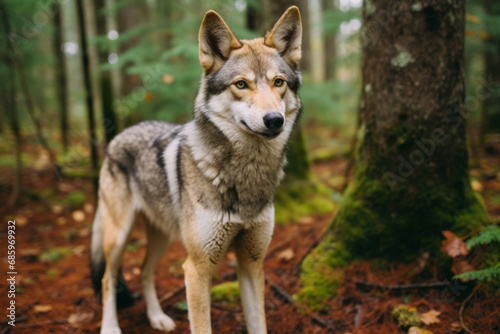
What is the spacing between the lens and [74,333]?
309 centimetres

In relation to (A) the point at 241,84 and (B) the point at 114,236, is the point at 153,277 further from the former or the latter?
(A) the point at 241,84

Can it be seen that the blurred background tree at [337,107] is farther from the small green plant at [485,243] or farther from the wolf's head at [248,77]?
the wolf's head at [248,77]

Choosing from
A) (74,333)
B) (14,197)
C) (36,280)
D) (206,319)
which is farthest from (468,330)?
(14,197)

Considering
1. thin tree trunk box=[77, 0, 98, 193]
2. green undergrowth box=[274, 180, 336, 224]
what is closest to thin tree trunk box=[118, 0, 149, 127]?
thin tree trunk box=[77, 0, 98, 193]

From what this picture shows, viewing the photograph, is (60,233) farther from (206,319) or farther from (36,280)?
(206,319)

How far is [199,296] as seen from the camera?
2.63m

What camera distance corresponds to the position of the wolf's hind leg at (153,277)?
3.34 metres

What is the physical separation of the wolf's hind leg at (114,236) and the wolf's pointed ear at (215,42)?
1.69 m

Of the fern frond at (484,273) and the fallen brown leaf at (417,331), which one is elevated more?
the fern frond at (484,273)

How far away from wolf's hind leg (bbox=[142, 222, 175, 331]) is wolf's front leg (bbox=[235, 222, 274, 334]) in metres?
0.97

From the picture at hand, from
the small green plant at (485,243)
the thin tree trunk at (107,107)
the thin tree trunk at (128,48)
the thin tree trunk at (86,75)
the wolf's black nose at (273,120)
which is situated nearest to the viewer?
the wolf's black nose at (273,120)

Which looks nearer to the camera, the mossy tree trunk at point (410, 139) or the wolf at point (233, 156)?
the wolf at point (233, 156)

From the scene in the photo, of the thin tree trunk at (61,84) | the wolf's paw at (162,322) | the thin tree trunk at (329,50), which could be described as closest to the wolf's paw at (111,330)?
the wolf's paw at (162,322)

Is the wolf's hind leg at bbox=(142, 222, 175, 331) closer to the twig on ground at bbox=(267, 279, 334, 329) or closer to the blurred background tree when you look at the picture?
the twig on ground at bbox=(267, 279, 334, 329)
